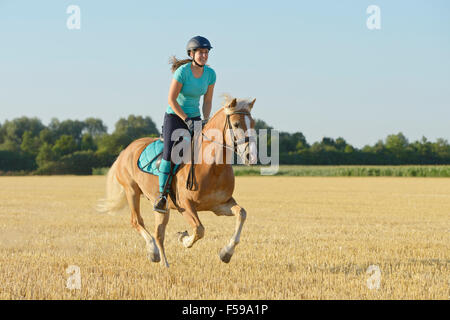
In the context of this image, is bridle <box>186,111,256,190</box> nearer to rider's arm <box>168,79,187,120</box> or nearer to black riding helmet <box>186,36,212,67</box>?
rider's arm <box>168,79,187,120</box>

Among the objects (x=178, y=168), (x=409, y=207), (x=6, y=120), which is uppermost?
(x=6, y=120)

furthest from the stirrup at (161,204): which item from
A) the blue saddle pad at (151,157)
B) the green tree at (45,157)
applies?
the green tree at (45,157)

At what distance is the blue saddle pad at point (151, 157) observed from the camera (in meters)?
8.64

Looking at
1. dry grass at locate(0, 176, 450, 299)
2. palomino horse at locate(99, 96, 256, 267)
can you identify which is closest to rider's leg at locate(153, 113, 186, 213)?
palomino horse at locate(99, 96, 256, 267)

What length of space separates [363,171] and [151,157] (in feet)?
189

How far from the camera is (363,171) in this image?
6350 centimetres

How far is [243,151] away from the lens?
650 centimetres

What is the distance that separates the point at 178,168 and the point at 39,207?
15762 mm

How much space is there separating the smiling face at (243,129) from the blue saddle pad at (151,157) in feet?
6.79

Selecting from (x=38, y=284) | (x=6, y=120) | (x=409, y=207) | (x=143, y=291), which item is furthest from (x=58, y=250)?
(x=6, y=120)

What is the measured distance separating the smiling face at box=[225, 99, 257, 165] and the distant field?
49.6 metres

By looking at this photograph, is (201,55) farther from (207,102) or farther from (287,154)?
(287,154)

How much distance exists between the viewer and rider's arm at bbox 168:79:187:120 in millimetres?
7621
